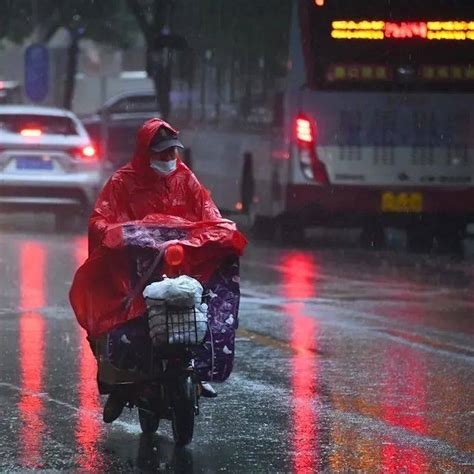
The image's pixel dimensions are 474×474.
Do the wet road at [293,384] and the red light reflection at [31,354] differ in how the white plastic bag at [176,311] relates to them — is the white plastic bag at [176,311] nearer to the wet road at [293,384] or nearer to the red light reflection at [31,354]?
the wet road at [293,384]

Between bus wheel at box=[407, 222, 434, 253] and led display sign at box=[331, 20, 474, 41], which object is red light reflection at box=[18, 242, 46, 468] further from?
bus wheel at box=[407, 222, 434, 253]

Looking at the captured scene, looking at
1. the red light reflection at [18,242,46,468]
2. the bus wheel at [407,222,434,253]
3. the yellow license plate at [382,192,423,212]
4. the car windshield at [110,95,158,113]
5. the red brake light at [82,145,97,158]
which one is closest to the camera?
the red light reflection at [18,242,46,468]

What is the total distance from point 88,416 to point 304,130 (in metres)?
10.5

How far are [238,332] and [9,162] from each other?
31.8ft

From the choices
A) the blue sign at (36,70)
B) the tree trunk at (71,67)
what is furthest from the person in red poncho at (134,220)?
the tree trunk at (71,67)

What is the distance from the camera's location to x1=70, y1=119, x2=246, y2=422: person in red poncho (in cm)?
786

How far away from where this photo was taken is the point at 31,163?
2166 centimetres

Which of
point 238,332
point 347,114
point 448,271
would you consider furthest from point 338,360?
point 347,114

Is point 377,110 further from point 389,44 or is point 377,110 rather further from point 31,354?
point 31,354

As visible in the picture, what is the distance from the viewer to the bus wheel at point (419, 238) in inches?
812

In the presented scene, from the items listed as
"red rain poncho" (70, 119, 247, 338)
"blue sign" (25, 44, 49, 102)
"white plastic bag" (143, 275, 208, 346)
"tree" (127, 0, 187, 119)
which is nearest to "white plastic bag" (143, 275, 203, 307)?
"white plastic bag" (143, 275, 208, 346)

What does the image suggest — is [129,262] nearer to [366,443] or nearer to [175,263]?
[175,263]

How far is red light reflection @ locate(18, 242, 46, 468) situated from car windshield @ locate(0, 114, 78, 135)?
3.41 meters

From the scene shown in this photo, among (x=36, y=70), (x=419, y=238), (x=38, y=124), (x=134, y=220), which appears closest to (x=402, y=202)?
(x=419, y=238)
